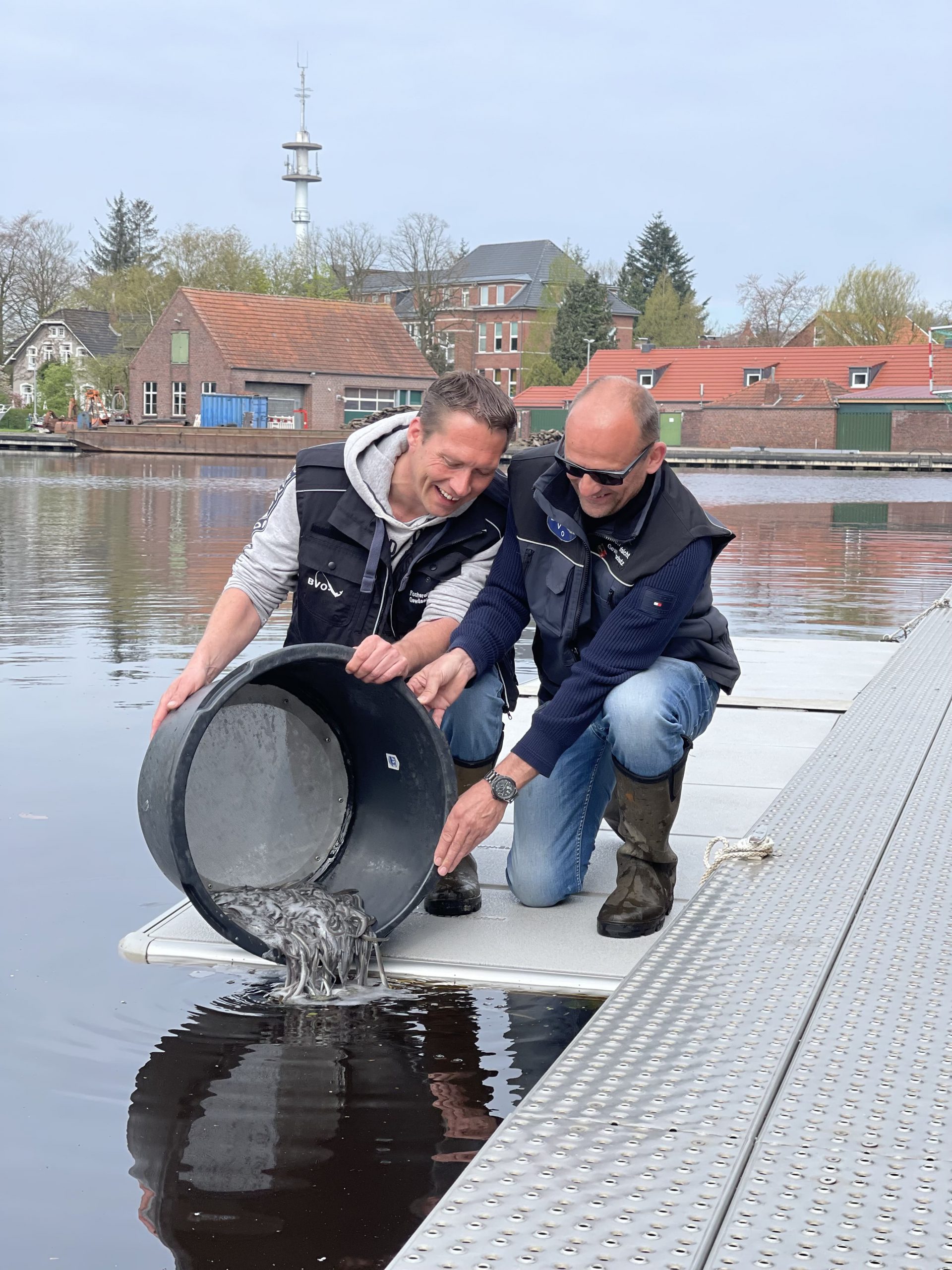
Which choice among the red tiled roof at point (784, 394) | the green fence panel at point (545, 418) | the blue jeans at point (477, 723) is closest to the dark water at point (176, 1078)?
the blue jeans at point (477, 723)

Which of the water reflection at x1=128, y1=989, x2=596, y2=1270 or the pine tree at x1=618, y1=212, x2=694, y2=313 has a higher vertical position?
the pine tree at x1=618, y1=212, x2=694, y2=313

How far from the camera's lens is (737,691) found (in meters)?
6.24

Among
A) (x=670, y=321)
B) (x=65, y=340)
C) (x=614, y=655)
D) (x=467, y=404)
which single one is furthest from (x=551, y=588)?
(x=670, y=321)

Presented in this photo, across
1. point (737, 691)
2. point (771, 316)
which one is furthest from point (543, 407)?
point (737, 691)

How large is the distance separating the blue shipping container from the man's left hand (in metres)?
52.3

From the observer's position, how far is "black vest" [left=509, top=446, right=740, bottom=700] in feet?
10.7

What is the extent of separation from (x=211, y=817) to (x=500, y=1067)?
956 mm

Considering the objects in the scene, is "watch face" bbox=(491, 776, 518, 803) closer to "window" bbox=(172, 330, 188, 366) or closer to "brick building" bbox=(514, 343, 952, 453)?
"brick building" bbox=(514, 343, 952, 453)

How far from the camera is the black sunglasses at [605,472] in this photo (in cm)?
313

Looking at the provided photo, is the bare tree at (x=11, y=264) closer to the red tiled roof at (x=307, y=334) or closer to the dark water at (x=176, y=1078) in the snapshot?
the red tiled roof at (x=307, y=334)

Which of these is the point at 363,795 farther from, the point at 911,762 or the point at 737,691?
the point at 737,691

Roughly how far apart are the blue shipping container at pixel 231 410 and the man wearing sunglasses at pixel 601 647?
170ft

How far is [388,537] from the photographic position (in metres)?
3.46

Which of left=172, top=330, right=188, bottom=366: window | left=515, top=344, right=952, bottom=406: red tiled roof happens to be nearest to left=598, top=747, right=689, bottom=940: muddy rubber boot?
left=172, top=330, right=188, bottom=366: window
